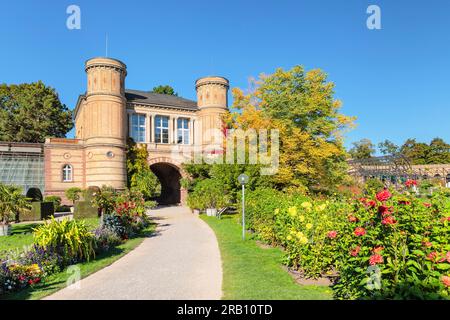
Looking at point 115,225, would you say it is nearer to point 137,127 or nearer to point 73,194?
point 73,194

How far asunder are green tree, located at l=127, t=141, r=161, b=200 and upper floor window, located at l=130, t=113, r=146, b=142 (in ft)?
3.49

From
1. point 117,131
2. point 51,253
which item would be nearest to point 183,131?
point 117,131

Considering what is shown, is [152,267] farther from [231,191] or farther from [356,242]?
[231,191]

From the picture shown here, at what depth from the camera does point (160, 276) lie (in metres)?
6.67

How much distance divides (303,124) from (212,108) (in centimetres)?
1340

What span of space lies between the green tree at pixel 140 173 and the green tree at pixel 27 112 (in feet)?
67.8

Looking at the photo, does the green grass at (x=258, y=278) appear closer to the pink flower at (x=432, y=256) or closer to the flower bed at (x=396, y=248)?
the flower bed at (x=396, y=248)

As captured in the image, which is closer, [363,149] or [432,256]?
[432,256]

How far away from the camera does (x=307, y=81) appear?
21016mm

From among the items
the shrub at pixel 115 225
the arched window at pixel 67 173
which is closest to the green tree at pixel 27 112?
the arched window at pixel 67 173

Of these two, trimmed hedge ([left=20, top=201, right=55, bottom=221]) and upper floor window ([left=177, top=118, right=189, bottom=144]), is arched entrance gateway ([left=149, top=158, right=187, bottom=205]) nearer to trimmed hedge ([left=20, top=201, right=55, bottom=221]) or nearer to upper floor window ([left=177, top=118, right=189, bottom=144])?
upper floor window ([left=177, top=118, right=189, bottom=144])

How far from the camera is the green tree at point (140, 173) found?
1067 inches
